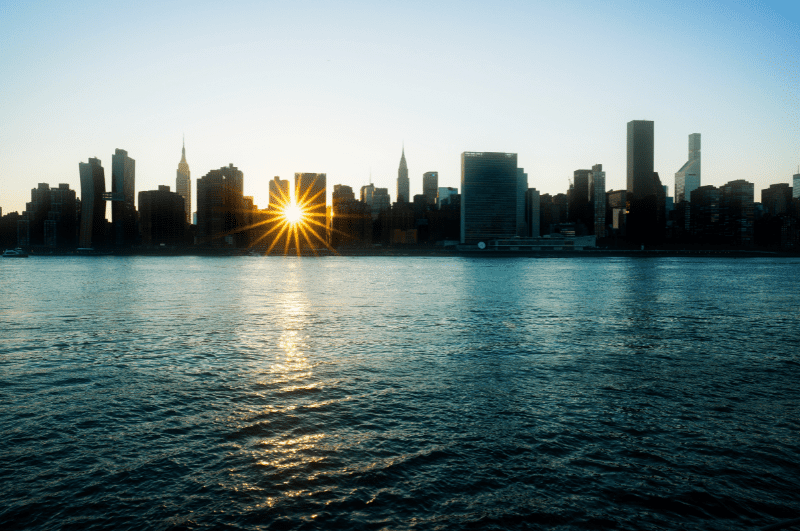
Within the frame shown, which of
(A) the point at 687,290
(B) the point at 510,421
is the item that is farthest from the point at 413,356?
(A) the point at 687,290

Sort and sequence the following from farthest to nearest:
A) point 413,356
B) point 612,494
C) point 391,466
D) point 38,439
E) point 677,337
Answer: point 677,337, point 413,356, point 38,439, point 391,466, point 612,494

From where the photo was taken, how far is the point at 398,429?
2028 centimetres

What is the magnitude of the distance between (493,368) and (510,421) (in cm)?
1014

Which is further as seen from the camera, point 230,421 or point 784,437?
point 230,421

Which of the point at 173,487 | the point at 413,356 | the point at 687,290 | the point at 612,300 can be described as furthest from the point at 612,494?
the point at 687,290

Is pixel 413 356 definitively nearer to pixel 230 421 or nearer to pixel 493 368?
pixel 493 368

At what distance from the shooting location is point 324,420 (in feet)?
70.3

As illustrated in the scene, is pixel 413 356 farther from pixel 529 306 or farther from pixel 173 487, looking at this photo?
pixel 529 306

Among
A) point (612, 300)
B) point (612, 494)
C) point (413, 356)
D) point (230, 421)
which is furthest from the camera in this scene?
point (612, 300)

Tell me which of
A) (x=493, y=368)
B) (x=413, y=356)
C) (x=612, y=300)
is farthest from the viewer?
(x=612, y=300)

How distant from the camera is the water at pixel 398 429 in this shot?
14.3 m

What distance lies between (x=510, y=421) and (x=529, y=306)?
47.8 metres

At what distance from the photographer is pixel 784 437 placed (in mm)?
19734

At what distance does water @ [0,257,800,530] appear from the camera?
1434cm
